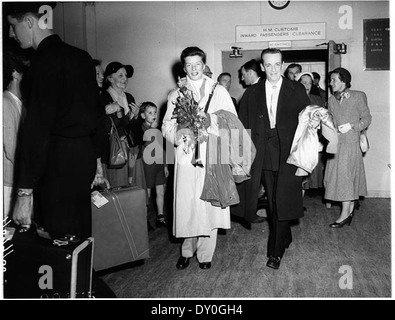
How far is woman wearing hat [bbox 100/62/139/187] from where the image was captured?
3811mm

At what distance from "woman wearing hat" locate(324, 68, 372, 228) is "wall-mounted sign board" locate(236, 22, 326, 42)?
2.10 metres

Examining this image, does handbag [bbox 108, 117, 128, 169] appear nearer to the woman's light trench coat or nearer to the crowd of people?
the crowd of people

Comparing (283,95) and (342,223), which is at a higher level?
(283,95)

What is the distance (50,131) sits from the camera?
201 cm

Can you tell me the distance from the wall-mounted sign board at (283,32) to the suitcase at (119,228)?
400cm

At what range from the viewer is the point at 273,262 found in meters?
3.09

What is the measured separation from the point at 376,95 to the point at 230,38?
2361mm

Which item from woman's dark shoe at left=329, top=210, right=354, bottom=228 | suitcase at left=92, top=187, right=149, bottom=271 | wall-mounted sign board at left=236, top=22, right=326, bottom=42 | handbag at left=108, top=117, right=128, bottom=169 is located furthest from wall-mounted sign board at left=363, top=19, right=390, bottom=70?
suitcase at left=92, top=187, right=149, bottom=271

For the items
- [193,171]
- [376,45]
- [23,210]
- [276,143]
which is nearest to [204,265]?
[193,171]

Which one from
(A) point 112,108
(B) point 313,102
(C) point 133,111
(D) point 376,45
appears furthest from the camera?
(D) point 376,45

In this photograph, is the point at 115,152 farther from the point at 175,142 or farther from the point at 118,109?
the point at 175,142

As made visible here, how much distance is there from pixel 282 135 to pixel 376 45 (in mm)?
3710

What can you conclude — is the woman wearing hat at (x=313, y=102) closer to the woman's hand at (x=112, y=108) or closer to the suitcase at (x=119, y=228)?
the woman's hand at (x=112, y=108)

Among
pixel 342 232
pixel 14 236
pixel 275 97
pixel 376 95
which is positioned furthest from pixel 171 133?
pixel 376 95
